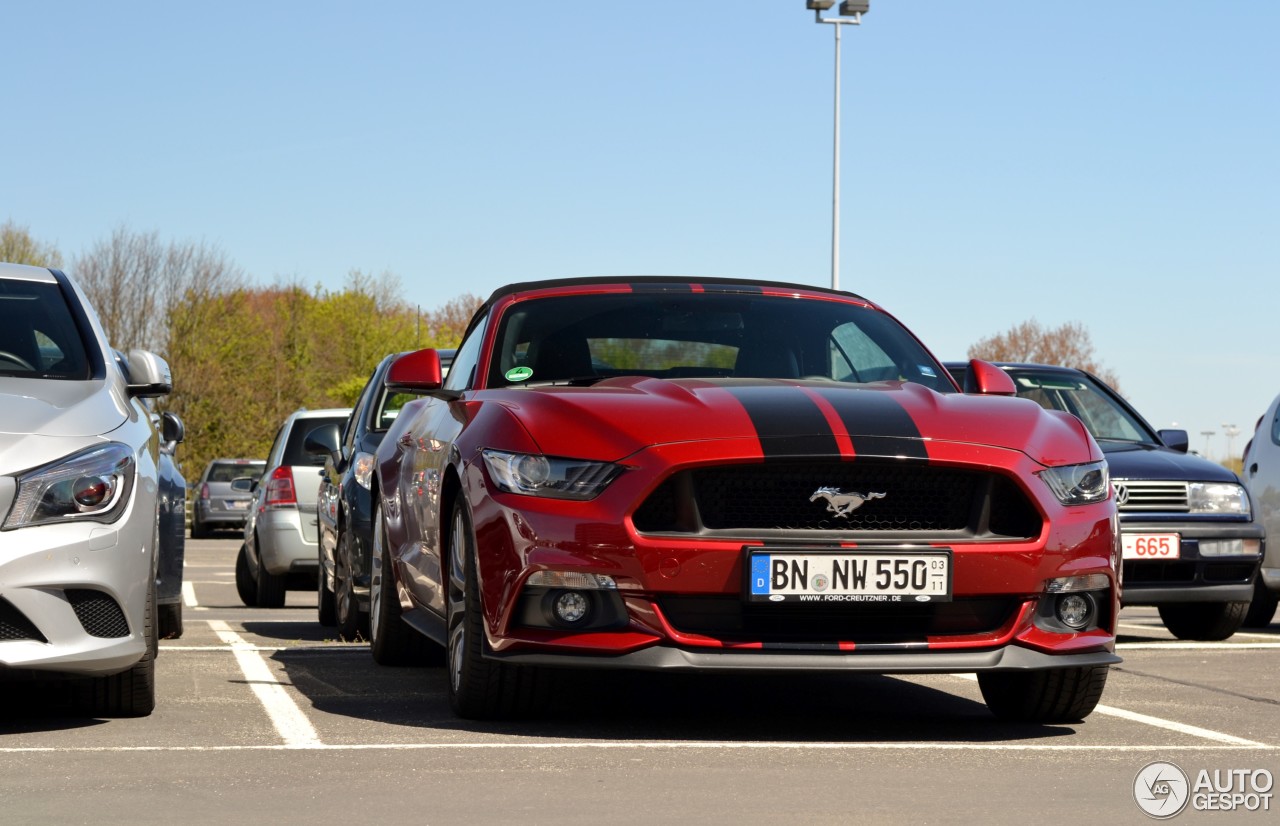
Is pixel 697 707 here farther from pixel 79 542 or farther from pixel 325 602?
pixel 325 602

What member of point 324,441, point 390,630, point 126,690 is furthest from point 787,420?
point 324,441

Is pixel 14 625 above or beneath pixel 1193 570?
above

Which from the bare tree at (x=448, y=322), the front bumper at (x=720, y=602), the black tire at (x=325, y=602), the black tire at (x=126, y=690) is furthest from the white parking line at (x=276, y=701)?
the bare tree at (x=448, y=322)

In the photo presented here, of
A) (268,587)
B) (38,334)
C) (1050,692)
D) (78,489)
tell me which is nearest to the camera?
(78,489)

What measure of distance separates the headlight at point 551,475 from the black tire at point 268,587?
983 centimetres

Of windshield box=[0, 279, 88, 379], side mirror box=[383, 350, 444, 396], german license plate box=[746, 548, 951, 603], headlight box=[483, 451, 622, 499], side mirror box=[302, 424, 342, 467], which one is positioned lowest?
side mirror box=[302, 424, 342, 467]

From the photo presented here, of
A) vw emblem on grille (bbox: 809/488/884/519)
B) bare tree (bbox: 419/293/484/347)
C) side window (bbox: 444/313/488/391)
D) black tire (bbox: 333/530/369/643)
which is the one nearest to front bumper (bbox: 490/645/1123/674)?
vw emblem on grille (bbox: 809/488/884/519)

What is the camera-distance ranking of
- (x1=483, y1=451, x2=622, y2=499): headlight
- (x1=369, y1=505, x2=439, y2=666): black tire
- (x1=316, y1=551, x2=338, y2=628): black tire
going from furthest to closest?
(x1=316, y1=551, x2=338, y2=628): black tire < (x1=369, y1=505, x2=439, y2=666): black tire < (x1=483, y1=451, x2=622, y2=499): headlight

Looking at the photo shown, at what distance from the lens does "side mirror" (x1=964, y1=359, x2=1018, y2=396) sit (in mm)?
7215

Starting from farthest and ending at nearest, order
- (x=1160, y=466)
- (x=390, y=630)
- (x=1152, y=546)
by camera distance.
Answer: (x=1160, y=466), (x=1152, y=546), (x=390, y=630)

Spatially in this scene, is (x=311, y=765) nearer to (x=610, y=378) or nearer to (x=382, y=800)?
(x=382, y=800)

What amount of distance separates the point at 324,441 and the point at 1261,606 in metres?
6.01

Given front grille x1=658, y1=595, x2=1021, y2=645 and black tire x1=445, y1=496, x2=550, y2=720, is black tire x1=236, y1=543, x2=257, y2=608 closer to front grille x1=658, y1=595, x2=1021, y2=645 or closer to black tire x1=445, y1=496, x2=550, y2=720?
black tire x1=445, y1=496, x2=550, y2=720

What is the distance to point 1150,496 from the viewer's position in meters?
11.0
